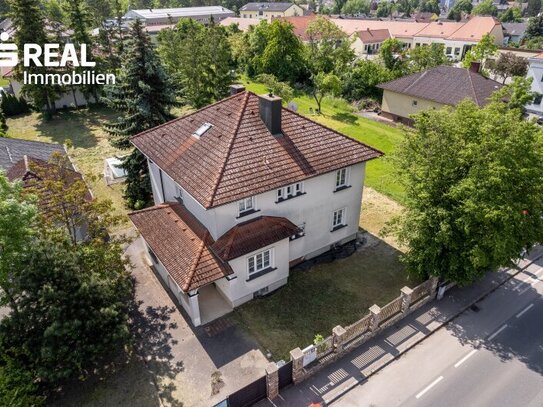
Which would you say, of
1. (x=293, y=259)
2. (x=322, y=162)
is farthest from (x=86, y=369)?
(x=322, y=162)

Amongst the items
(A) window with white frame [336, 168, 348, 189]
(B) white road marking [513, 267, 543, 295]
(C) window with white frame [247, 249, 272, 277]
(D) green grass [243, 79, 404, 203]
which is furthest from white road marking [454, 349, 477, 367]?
(D) green grass [243, 79, 404, 203]

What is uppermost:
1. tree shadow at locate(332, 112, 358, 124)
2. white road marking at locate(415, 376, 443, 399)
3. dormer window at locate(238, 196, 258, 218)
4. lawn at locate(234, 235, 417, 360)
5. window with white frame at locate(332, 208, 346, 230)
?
dormer window at locate(238, 196, 258, 218)

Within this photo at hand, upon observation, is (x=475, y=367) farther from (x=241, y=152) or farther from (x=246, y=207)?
(x=241, y=152)

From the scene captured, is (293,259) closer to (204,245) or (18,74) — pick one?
(204,245)

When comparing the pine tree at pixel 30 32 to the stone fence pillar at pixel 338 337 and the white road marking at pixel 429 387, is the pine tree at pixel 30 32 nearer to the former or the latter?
the stone fence pillar at pixel 338 337

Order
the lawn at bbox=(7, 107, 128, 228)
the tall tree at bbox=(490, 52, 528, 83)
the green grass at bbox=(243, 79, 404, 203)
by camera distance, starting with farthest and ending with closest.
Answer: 1. the tall tree at bbox=(490, 52, 528, 83)
2. the lawn at bbox=(7, 107, 128, 228)
3. the green grass at bbox=(243, 79, 404, 203)

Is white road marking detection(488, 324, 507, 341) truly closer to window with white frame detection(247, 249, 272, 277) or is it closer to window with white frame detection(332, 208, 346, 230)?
window with white frame detection(332, 208, 346, 230)

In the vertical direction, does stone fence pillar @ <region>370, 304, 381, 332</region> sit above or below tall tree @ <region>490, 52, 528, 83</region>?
below
